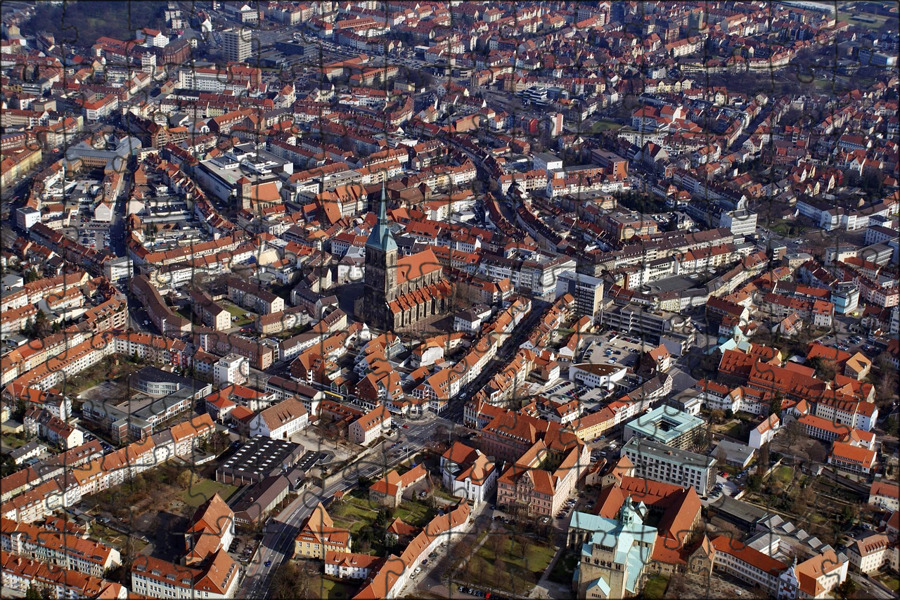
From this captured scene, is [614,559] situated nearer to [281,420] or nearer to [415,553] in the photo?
[415,553]

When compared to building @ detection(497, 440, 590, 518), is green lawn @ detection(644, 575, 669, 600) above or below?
below

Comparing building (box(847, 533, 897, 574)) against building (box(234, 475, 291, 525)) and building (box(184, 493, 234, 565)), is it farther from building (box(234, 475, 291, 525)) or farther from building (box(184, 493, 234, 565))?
building (box(184, 493, 234, 565))

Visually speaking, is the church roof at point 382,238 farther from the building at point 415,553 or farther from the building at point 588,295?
the building at point 415,553

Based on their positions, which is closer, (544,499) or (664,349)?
(544,499)

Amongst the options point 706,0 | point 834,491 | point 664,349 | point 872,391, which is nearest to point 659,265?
point 664,349

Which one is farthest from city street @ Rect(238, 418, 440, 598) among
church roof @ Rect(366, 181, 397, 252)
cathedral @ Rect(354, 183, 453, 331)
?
church roof @ Rect(366, 181, 397, 252)

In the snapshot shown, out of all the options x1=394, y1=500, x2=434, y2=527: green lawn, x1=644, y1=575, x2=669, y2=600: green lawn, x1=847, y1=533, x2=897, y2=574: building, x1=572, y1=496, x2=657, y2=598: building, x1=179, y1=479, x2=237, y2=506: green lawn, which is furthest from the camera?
x1=179, y1=479, x2=237, y2=506: green lawn

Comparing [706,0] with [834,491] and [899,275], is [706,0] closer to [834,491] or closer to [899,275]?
[899,275]
